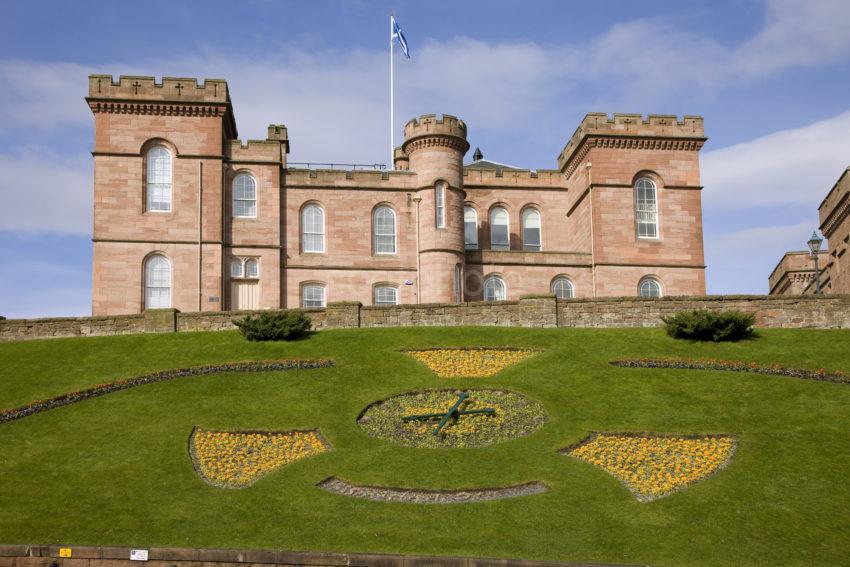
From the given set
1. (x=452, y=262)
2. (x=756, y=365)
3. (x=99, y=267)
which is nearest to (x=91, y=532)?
(x=756, y=365)

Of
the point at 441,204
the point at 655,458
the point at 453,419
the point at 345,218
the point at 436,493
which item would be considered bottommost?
the point at 436,493

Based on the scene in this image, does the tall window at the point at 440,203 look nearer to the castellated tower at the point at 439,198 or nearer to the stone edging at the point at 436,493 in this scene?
the castellated tower at the point at 439,198

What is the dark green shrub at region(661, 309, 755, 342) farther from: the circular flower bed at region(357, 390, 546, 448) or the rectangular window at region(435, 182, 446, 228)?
the rectangular window at region(435, 182, 446, 228)

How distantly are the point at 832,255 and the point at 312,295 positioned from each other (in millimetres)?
28577

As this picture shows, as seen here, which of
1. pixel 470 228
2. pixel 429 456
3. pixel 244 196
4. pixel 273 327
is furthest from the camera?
pixel 470 228

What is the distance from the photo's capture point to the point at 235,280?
4662 centimetres

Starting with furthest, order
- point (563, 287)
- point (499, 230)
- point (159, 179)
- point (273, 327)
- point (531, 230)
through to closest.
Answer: point (531, 230), point (499, 230), point (563, 287), point (159, 179), point (273, 327)

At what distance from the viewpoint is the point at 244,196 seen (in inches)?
1889

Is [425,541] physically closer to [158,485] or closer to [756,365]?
[158,485]

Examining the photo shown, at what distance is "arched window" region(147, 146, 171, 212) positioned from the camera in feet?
151

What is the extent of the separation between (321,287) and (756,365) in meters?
24.3

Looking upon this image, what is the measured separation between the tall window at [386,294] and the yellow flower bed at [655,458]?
2432 cm

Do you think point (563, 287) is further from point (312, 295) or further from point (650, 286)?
point (312, 295)

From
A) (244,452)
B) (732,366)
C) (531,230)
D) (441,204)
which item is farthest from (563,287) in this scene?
(244,452)
